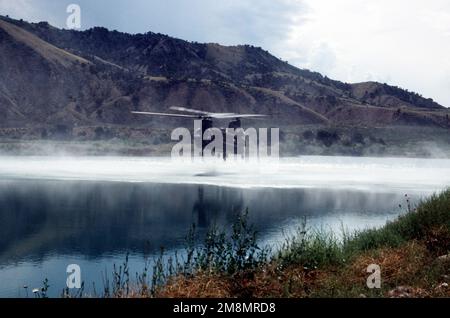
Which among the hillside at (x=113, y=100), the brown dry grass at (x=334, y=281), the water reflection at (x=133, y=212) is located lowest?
the water reflection at (x=133, y=212)

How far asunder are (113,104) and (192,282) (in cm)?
10951

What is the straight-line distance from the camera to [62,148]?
A: 8156cm

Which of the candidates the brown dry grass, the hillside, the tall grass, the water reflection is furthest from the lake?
the hillside

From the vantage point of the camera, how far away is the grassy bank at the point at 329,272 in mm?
8891

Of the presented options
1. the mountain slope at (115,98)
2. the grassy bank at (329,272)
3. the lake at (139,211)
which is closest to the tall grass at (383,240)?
the grassy bank at (329,272)

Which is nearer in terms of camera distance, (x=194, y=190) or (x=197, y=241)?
(x=197, y=241)

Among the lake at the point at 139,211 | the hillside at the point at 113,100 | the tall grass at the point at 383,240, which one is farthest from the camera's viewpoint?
the hillside at the point at 113,100

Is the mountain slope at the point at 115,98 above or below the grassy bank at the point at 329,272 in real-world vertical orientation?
above

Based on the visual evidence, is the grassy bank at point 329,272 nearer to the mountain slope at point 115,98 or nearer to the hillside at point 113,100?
the hillside at point 113,100

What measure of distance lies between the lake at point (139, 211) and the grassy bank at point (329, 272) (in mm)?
2564

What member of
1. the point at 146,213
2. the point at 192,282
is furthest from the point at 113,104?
the point at 192,282

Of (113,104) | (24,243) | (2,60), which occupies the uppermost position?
(2,60)
